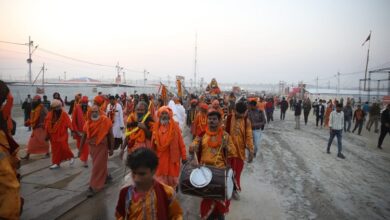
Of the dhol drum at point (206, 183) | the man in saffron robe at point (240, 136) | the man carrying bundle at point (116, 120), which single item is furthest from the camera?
the man carrying bundle at point (116, 120)

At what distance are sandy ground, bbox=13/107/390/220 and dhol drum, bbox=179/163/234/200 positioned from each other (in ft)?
4.44

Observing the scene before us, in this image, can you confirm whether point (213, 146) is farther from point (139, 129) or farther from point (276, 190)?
→ point (276, 190)

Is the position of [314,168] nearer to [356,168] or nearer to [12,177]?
[356,168]

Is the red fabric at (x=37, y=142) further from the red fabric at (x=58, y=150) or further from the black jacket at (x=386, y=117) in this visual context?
the black jacket at (x=386, y=117)

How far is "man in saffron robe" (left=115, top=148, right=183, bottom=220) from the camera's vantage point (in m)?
2.21

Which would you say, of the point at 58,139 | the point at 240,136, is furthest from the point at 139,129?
the point at 58,139

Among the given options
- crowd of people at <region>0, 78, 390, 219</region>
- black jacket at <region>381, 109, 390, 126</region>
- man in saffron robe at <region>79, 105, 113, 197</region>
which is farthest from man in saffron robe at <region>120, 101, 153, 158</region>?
black jacket at <region>381, 109, 390, 126</region>

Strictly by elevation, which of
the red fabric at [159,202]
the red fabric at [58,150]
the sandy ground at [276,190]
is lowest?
the sandy ground at [276,190]

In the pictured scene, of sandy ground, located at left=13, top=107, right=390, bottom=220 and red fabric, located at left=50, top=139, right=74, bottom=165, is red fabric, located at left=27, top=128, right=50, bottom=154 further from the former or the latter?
red fabric, located at left=50, top=139, right=74, bottom=165

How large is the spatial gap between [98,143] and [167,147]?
167 cm

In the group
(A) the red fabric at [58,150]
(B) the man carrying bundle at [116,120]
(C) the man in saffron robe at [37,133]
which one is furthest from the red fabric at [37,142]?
(B) the man carrying bundle at [116,120]

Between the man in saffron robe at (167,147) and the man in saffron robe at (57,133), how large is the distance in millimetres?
3525

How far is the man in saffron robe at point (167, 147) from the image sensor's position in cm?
441

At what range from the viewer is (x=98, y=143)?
5.32 m
